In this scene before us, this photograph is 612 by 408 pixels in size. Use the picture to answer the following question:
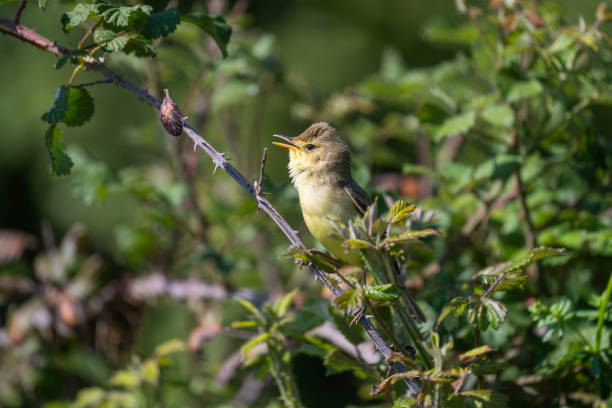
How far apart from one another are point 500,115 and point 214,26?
90 centimetres

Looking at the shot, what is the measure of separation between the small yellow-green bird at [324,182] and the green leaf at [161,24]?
693 millimetres

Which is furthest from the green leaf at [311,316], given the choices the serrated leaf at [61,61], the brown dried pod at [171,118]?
the serrated leaf at [61,61]

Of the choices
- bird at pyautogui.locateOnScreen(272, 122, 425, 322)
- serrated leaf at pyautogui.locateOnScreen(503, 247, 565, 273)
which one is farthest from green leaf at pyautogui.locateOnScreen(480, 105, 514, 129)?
serrated leaf at pyautogui.locateOnScreen(503, 247, 565, 273)

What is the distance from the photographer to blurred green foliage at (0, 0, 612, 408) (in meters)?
1.38

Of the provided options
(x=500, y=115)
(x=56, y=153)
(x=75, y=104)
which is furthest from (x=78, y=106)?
(x=500, y=115)

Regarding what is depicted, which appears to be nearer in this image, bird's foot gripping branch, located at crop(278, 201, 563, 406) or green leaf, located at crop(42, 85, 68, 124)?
bird's foot gripping branch, located at crop(278, 201, 563, 406)

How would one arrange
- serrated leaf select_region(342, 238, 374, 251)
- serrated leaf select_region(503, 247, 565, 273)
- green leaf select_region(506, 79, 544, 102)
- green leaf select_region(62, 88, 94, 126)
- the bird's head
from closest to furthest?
serrated leaf select_region(342, 238, 374, 251)
serrated leaf select_region(503, 247, 565, 273)
green leaf select_region(62, 88, 94, 126)
green leaf select_region(506, 79, 544, 102)
the bird's head

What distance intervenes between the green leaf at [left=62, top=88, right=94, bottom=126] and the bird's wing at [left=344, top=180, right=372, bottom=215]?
0.84 meters

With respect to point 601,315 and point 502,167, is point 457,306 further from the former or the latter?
point 502,167

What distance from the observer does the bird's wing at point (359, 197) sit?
1.95 m

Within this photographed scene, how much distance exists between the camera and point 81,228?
2.84 m

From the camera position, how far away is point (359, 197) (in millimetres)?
1973

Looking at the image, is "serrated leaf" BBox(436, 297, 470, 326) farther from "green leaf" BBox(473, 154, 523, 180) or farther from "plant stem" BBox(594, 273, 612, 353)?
"green leaf" BBox(473, 154, 523, 180)

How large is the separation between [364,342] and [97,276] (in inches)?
58.2
